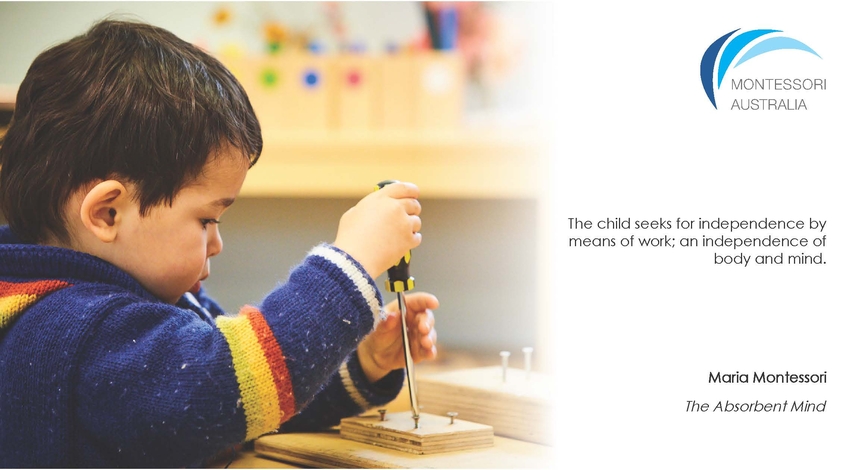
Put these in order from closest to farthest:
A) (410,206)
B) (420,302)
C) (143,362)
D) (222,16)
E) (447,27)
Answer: (143,362) < (410,206) < (420,302) < (447,27) < (222,16)

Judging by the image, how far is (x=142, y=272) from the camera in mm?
588

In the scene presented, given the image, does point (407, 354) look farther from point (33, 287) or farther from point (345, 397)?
point (33, 287)

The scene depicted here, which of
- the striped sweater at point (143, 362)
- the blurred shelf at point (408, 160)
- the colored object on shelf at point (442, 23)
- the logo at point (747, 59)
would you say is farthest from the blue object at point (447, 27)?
the striped sweater at point (143, 362)

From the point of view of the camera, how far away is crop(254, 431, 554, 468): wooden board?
22.5 inches

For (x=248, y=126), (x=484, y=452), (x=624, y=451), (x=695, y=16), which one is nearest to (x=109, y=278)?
(x=248, y=126)

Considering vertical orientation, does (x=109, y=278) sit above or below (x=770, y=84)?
below

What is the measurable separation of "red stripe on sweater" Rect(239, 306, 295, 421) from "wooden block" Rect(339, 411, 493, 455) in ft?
0.33

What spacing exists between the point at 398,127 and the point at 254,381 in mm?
1348

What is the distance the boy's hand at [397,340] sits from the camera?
718 millimetres

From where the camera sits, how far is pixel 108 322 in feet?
1.71

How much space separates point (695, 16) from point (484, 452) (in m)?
0.43

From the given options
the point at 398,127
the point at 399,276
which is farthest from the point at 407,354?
the point at 398,127

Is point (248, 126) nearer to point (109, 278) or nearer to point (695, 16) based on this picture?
point (109, 278)

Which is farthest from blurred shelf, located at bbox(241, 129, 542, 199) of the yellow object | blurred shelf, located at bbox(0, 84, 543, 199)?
the yellow object
